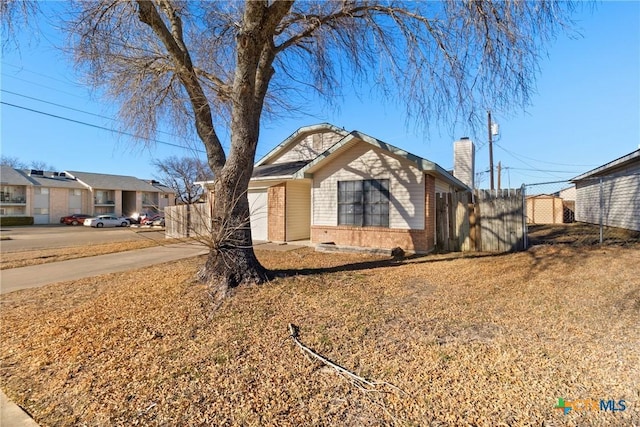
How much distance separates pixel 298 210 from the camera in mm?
13570

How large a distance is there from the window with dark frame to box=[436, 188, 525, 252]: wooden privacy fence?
6.46 ft

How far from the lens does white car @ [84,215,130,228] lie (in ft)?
103

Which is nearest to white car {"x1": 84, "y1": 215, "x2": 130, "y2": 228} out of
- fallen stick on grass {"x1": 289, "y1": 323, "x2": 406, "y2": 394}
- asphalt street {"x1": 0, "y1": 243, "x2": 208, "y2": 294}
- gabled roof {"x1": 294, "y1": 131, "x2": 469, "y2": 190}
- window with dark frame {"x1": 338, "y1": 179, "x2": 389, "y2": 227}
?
asphalt street {"x1": 0, "y1": 243, "x2": 208, "y2": 294}

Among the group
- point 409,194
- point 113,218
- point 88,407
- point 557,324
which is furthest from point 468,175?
point 113,218

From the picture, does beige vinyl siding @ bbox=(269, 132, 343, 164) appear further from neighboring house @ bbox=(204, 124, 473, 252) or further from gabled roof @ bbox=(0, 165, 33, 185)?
gabled roof @ bbox=(0, 165, 33, 185)

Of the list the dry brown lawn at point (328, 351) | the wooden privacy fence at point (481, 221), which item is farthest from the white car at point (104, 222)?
the wooden privacy fence at point (481, 221)

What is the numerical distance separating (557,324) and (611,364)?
989 millimetres

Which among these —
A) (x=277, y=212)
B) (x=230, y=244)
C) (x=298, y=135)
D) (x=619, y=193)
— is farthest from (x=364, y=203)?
(x=619, y=193)

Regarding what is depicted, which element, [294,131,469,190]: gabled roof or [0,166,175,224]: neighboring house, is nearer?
[294,131,469,190]: gabled roof

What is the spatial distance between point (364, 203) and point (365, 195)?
0.27 meters

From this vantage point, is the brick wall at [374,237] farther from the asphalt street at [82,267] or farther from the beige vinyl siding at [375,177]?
the asphalt street at [82,267]

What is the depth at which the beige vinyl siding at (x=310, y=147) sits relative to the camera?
14489 millimetres

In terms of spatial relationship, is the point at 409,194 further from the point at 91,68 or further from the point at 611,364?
the point at 91,68

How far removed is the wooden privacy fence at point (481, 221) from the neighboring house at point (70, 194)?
29.6 metres
